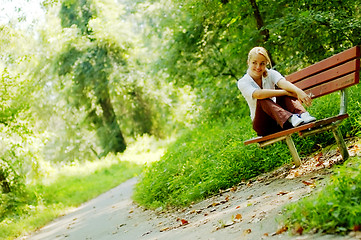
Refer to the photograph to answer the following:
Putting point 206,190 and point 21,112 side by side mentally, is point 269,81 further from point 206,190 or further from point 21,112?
point 21,112

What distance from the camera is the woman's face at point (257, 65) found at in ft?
20.1

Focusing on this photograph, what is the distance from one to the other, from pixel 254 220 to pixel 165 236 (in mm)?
1399

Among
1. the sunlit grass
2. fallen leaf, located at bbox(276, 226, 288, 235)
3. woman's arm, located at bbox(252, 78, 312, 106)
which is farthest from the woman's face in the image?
the sunlit grass

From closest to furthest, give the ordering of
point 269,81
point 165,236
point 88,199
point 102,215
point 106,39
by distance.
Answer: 1. point 165,236
2. point 269,81
3. point 102,215
4. point 88,199
5. point 106,39

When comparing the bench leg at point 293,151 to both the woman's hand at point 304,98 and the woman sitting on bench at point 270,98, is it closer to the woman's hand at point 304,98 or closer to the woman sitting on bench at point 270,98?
the woman sitting on bench at point 270,98

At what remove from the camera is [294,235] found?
3.73 metres

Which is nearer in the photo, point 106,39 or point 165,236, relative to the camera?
point 165,236

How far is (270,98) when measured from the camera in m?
6.05

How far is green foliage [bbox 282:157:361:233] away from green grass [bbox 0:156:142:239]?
25.9ft

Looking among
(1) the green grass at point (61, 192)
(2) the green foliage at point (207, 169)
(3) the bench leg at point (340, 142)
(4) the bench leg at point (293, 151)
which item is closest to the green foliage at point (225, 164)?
(2) the green foliage at point (207, 169)

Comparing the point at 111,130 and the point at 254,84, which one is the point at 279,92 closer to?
the point at 254,84

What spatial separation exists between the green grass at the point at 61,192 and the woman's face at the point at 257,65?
6.76m

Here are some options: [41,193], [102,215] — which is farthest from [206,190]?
[41,193]

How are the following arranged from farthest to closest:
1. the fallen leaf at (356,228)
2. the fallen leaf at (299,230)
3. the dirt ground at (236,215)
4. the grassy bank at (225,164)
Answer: the grassy bank at (225,164) < the dirt ground at (236,215) < the fallen leaf at (299,230) < the fallen leaf at (356,228)
